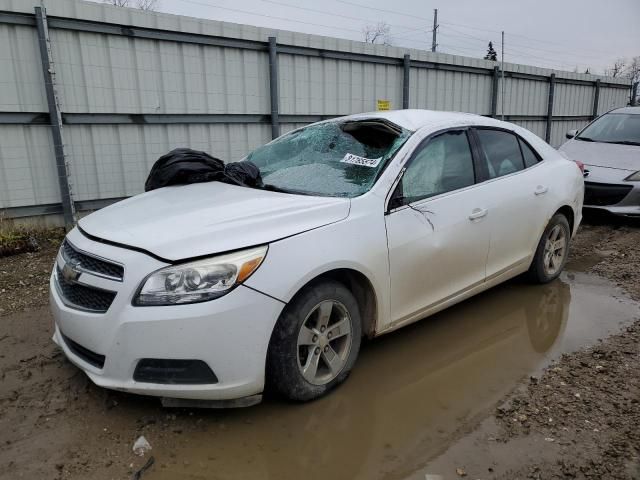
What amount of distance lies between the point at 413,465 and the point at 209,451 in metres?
1.00

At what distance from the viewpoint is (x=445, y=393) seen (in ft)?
10.0

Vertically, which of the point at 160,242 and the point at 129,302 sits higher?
the point at 160,242

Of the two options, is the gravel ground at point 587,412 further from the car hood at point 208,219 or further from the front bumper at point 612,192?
the front bumper at point 612,192

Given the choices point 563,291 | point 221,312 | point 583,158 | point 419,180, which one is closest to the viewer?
point 221,312

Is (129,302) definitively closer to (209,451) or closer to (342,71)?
(209,451)

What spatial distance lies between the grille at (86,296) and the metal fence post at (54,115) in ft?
12.5

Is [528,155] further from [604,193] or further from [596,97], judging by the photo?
[596,97]

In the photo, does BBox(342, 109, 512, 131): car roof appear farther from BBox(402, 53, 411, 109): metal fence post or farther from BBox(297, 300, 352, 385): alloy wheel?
BBox(402, 53, 411, 109): metal fence post

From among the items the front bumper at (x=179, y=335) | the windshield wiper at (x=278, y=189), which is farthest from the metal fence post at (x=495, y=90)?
the front bumper at (x=179, y=335)

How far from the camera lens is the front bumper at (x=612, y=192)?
695cm

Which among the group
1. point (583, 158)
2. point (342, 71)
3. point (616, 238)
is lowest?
point (616, 238)

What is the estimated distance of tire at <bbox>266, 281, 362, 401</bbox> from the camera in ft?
8.70

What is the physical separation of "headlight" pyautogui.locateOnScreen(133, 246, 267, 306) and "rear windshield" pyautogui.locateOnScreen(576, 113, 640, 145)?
26.0 feet

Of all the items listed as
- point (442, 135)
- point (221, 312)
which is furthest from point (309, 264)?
point (442, 135)
